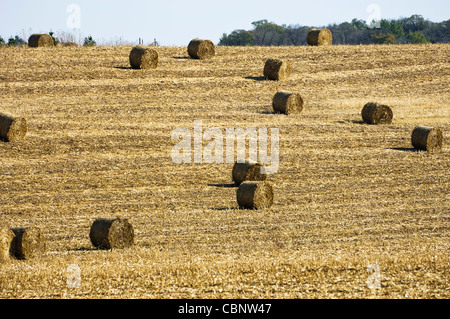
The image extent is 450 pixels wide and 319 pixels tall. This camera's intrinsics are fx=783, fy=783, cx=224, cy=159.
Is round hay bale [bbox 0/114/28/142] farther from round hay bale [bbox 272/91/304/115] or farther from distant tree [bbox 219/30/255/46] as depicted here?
distant tree [bbox 219/30/255/46]

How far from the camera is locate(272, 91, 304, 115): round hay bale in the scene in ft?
105

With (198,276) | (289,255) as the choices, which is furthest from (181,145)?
(198,276)

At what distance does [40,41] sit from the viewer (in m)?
41.6

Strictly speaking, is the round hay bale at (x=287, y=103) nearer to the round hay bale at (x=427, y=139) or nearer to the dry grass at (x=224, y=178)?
the dry grass at (x=224, y=178)

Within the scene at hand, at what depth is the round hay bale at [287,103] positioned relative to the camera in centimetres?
3191

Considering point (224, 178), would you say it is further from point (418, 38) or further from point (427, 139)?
point (418, 38)

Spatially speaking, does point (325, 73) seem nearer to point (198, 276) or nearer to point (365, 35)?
point (198, 276)

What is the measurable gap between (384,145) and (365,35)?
82.0m

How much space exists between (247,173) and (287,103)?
10052 millimetres

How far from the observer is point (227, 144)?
27.8 m

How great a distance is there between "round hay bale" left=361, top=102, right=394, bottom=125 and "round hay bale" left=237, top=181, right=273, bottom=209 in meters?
12.0

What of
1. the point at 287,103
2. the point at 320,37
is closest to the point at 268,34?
the point at 320,37

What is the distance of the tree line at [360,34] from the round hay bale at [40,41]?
200 feet

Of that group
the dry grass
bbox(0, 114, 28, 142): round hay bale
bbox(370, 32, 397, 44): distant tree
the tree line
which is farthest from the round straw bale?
the tree line
